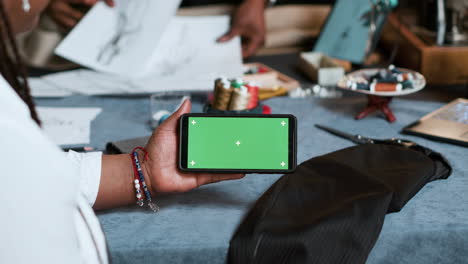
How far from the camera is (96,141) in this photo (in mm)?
1068

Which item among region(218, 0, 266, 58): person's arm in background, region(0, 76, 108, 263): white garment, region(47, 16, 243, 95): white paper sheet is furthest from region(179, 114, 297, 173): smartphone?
region(218, 0, 266, 58): person's arm in background

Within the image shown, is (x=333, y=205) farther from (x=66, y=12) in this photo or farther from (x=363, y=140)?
(x=66, y=12)

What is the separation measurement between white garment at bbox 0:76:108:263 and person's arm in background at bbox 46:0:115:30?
127cm

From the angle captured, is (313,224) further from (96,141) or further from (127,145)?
(96,141)

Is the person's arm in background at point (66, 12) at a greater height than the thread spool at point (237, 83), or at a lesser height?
greater

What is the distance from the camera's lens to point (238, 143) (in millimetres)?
727

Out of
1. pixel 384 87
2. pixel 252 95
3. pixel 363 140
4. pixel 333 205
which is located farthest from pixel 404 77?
pixel 333 205

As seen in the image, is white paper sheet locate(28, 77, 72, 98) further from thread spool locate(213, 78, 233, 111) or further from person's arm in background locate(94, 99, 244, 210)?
person's arm in background locate(94, 99, 244, 210)

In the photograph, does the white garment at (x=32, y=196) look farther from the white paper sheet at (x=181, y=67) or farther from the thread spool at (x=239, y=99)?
the white paper sheet at (x=181, y=67)

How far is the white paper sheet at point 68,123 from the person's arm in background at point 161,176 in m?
0.32

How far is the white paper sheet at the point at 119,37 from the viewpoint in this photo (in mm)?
1473

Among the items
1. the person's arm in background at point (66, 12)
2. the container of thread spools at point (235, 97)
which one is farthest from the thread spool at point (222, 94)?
the person's arm in background at point (66, 12)

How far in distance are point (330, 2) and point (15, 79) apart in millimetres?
1356

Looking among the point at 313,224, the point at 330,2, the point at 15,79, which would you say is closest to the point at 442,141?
the point at 313,224
